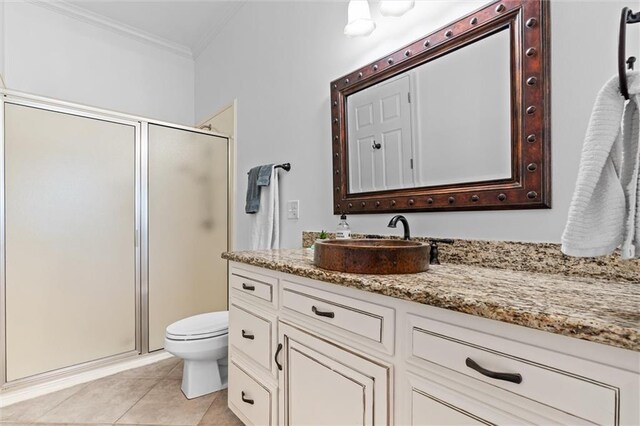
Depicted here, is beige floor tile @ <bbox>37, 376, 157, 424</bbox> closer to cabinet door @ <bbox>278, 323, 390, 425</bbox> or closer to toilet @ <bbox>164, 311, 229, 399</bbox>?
toilet @ <bbox>164, 311, 229, 399</bbox>

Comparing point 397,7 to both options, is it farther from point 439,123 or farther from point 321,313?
point 321,313

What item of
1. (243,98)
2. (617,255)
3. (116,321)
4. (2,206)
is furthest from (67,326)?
(617,255)

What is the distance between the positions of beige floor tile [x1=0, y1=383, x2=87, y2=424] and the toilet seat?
71 cm

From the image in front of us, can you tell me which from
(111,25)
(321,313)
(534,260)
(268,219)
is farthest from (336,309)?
(111,25)

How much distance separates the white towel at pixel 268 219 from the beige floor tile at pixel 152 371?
1.01 metres

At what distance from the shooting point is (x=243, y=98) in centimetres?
260

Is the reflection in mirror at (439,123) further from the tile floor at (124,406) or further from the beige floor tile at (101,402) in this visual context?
the beige floor tile at (101,402)

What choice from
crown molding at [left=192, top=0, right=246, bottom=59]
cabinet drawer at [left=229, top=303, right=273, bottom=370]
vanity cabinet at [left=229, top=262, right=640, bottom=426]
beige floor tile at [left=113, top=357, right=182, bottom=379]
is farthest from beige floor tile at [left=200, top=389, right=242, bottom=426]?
crown molding at [left=192, top=0, right=246, bottom=59]

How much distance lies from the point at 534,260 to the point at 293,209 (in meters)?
1.35

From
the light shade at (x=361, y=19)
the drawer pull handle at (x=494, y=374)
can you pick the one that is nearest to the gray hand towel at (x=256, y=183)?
the light shade at (x=361, y=19)

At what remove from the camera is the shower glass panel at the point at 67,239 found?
1.94 meters

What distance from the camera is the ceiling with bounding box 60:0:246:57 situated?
2607 millimetres

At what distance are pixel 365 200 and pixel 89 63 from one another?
2.75m

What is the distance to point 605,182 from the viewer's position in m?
0.60
